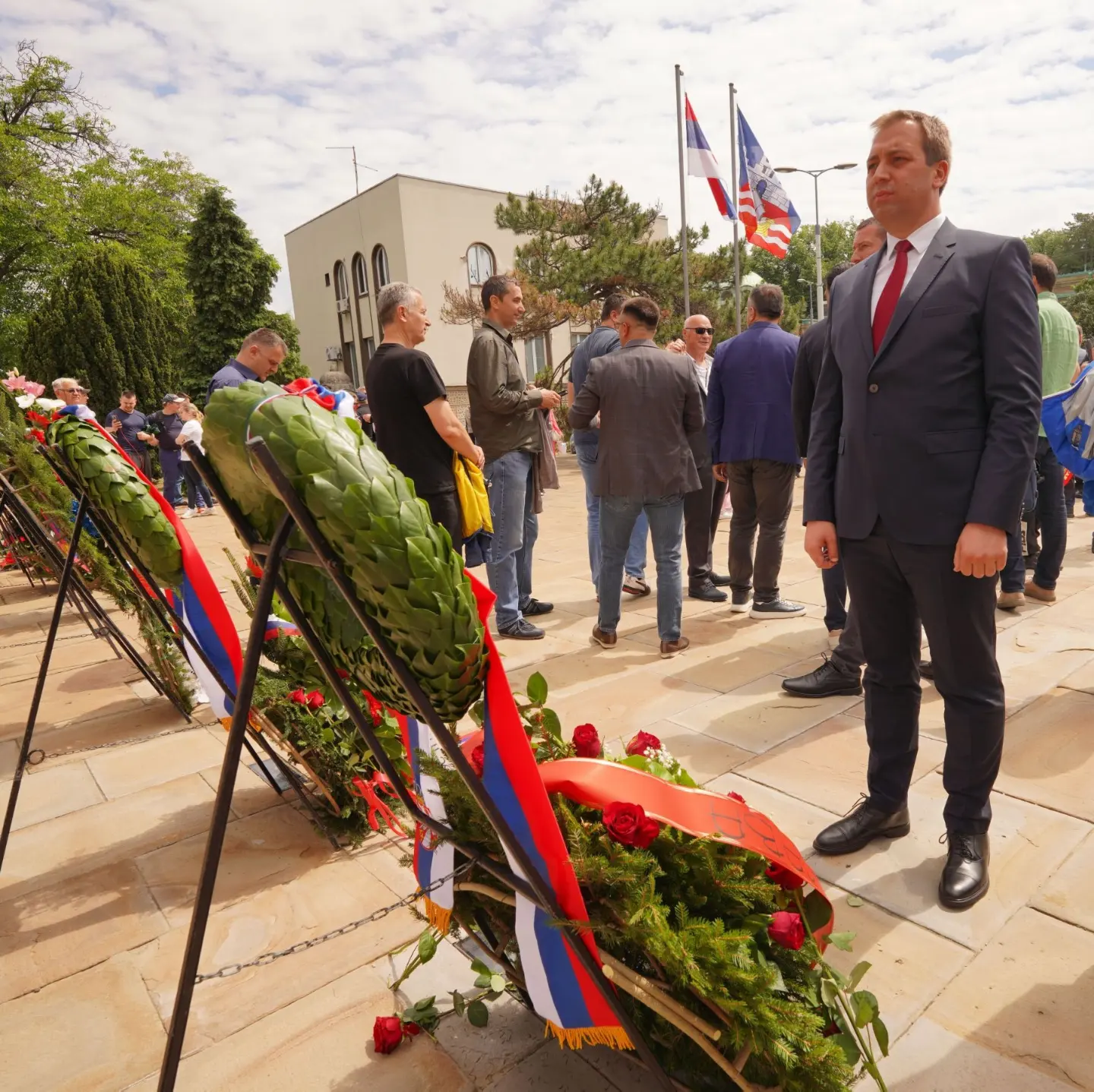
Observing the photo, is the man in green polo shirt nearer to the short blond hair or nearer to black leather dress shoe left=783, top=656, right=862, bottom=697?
black leather dress shoe left=783, top=656, right=862, bottom=697

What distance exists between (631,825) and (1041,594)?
4733 mm

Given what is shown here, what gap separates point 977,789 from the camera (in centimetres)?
221

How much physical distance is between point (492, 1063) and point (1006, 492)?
1.79 metres

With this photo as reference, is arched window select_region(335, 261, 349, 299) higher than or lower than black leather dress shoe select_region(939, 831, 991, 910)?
higher

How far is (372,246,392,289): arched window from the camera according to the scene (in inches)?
1122

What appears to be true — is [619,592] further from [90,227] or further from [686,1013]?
[90,227]

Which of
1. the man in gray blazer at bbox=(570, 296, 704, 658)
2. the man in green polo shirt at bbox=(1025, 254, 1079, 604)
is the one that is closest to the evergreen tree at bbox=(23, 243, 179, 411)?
the man in gray blazer at bbox=(570, 296, 704, 658)

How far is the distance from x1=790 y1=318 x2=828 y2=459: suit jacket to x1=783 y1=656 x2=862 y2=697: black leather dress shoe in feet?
3.44

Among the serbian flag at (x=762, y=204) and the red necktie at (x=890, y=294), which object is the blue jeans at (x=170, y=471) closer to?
the serbian flag at (x=762, y=204)

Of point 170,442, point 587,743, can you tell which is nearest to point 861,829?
point 587,743

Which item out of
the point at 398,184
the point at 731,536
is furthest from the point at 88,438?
the point at 398,184

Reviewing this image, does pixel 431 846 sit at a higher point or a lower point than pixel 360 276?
lower

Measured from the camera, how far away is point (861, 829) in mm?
2430

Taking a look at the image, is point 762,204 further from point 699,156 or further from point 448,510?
point 448,510
